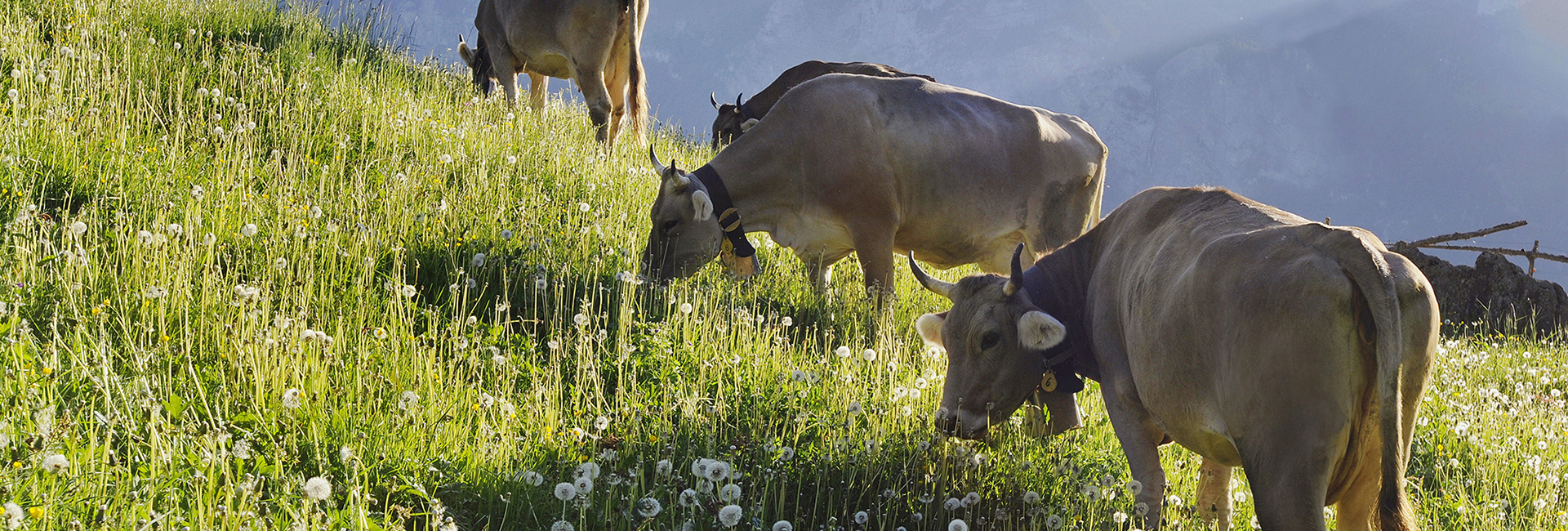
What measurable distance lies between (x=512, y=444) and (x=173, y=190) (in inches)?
108

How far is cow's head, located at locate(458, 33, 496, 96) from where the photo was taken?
39.8ft

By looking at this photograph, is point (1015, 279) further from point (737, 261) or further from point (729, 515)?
point (737, 261)

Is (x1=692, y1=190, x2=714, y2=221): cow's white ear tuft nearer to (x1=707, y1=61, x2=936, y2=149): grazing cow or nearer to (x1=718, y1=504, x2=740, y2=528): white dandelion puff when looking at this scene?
(x1=718, y1=504, x2=740, y2=528): white dandelion puff

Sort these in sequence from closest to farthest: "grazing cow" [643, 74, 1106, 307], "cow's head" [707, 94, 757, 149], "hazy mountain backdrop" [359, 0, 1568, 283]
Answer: "grazing cow" [643, 74, 1106, 307]
"cow's head" [707, 94, 757, 149]
"hazy mountain backdrop" [359, 0, 1568, 283]

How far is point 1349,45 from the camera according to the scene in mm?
169750

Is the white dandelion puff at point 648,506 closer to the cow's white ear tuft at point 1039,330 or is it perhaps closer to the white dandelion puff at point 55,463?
the white dandelion puff at point 55,463

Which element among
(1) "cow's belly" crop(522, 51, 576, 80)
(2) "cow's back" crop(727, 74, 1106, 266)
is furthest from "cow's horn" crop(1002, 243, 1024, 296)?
(1) "cow's belly" crop(522, 51, 576, 80)

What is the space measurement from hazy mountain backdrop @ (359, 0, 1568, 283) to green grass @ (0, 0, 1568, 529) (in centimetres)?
13144

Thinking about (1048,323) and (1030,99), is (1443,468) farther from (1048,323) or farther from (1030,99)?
(1030,99)

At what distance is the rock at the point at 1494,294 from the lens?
12.9 meters

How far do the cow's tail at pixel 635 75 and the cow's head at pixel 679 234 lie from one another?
2341 mm

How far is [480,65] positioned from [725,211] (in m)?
6.78

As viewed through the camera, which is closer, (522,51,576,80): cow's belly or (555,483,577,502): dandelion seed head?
(555,483,577,502): dandelion seed head

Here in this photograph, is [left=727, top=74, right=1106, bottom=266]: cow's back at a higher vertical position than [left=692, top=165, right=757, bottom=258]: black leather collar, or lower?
higher
